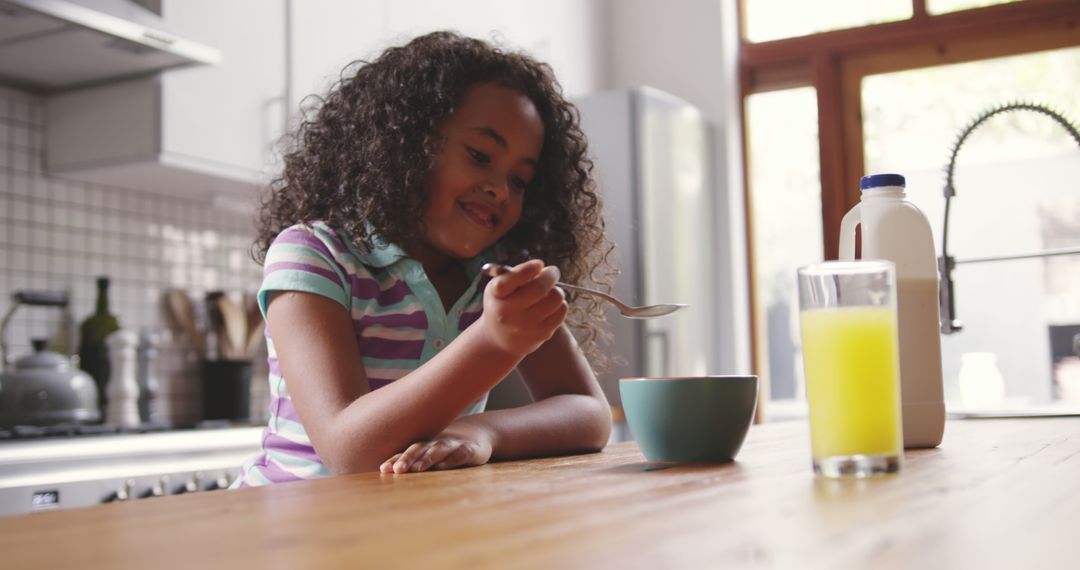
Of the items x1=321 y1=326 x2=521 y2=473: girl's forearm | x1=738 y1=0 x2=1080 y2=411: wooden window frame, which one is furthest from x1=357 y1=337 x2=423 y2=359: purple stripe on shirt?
x1=738 y1=0 x2=1080 y2=411: wooden window frame

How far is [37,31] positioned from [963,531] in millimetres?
2037

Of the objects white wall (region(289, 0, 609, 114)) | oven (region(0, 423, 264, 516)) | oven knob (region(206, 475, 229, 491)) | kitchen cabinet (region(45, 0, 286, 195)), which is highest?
white wall (region(289, 0, 609, 114))

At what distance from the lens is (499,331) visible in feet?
2.88

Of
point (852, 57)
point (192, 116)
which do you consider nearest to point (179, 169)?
point (192, 116)

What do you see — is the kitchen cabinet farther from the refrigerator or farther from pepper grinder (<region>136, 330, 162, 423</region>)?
the refrigerator

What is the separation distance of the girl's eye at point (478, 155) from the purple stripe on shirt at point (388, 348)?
0.26 meters

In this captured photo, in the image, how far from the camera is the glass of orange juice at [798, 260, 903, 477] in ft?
2.29

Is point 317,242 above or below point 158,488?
above

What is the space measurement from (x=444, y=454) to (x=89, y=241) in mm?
1893

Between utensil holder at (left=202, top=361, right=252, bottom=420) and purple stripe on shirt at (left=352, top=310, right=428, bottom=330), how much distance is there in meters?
1.53

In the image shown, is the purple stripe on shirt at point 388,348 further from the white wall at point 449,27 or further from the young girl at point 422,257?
the white wall at point 449,27

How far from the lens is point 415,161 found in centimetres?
140

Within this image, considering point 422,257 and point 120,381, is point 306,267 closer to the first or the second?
point 422,257

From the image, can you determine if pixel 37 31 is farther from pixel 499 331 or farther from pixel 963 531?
pixel 963 531
